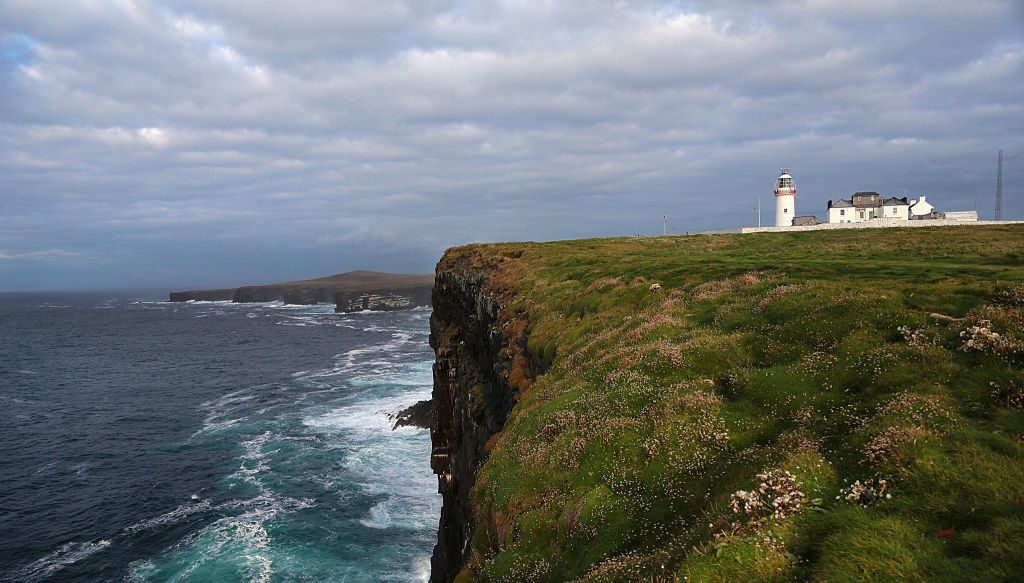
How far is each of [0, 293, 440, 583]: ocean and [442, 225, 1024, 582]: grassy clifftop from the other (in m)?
29.1

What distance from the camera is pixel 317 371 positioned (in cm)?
10556

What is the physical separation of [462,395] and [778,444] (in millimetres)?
32999

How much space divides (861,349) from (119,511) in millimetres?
59621

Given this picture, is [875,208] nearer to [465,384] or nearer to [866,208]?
[866,208]

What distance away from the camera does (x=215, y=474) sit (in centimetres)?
5484

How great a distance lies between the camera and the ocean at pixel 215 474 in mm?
39812

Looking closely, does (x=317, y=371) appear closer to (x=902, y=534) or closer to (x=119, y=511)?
(x=119, y=511)

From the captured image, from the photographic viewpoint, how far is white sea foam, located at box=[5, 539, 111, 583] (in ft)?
124

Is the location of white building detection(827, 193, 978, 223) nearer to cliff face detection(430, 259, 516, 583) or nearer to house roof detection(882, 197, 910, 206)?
house roof detection(882, 197, 910, 206)

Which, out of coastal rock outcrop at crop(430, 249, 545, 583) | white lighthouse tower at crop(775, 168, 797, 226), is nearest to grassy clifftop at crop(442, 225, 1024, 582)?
coastal rock outcrop at crop(430, 249, 545, 583)

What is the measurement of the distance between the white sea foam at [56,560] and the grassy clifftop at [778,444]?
4159cm

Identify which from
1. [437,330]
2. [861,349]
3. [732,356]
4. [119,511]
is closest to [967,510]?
[861,349]

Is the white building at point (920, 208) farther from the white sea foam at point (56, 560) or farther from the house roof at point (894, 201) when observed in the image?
the white sea foam at point (56, 560)

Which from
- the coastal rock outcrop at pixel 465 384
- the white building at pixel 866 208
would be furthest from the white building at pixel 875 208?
the coastal rock outcrop at pixel 465 384
